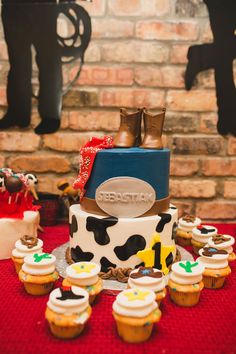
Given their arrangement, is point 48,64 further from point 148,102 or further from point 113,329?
point 113,329

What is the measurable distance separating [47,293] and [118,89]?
3.44ft

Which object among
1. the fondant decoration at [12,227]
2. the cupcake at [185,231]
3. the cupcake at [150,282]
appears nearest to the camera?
the cupcake at [150,282]

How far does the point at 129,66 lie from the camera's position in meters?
1.80

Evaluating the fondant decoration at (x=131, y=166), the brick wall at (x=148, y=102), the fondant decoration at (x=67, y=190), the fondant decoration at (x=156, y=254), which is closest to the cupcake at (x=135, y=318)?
the fondant decoration at (x=156, y=254)

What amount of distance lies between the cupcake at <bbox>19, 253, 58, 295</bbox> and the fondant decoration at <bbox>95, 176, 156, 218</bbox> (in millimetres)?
252

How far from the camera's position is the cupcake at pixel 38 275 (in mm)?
1114

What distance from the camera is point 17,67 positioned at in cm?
179

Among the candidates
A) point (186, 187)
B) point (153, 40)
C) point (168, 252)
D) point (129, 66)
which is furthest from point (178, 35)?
point (168, 252)

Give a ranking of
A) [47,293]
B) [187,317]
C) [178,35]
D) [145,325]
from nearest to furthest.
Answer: [145,325] < [187,317] < [47,293] < [178,35]

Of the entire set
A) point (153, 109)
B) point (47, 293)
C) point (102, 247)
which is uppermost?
point (153, 109)

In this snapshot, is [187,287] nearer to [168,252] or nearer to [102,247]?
[168,252]

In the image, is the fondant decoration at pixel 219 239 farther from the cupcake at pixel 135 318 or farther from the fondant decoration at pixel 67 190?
the fondant decoration at pixel 67 190

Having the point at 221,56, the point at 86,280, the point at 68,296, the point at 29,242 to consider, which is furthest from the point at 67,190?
the point at 221,56

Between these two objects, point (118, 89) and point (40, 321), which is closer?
point (40, 321)
